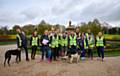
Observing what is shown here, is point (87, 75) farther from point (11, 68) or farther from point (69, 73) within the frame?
point (11, 68)

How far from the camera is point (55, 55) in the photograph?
14367mm

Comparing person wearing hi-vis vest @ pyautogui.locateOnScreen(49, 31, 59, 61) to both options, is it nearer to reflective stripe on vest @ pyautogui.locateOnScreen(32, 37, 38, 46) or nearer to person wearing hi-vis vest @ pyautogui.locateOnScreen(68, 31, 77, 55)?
person wearing hi-vis vest @ pyautogui.locateOnScreen(68, 31, 77, 55)

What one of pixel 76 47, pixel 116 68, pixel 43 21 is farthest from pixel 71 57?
pixel 43 21

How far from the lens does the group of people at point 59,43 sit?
1394cm

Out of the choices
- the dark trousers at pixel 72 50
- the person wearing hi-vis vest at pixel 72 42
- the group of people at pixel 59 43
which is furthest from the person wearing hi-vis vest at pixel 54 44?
the dark trousers at pixel 72 50

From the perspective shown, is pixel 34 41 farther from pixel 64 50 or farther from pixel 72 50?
pixel 72 50

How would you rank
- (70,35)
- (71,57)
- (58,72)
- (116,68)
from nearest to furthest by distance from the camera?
(58,72)
(116,68)
(71,57)
(70,35)

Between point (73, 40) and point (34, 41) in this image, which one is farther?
point (34, 41)

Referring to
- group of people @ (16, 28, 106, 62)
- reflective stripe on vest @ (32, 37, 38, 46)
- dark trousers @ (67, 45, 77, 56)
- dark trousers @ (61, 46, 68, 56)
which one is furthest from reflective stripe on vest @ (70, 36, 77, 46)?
reflective stripe on vest @ (32, 37, 38, 46)

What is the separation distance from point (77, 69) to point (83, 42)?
3.89 meters

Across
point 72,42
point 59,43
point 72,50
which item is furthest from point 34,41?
point 72,50

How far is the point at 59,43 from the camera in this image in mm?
14609

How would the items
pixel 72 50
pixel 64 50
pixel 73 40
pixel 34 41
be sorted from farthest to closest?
pixel 64 50, pixel 34 41, pixel 73 40, pixel 72 50

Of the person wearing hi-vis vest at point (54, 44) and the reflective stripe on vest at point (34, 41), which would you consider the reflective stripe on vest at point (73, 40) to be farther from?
the reflective stripe on vest at point (34, 41)
